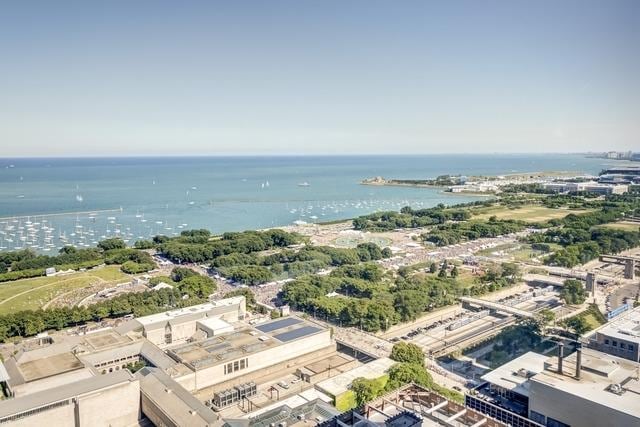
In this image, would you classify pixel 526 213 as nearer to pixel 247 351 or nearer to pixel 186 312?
pixel 186 312

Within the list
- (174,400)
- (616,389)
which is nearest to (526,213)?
(616,389)

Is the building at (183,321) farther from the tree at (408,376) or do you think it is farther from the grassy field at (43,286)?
the grassy field at (43,286)

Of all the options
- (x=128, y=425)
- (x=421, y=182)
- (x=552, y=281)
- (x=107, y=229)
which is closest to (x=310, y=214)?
(x=107, y=229)

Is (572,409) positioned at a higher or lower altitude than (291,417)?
higher

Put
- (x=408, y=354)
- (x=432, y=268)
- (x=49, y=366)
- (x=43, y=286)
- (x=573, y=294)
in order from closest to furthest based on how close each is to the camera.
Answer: (x=49, y=366), (x=408, y=354), (x=573, y=294), (x=43, y=286), (x=432, y=268)

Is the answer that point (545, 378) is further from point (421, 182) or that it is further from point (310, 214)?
point (421, 182)

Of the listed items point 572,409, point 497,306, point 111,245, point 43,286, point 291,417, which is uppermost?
point 572,409

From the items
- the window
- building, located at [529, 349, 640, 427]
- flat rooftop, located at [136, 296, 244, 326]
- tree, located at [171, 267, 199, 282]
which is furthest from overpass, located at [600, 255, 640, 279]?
tree, located at [171, 267, 199, 282]
